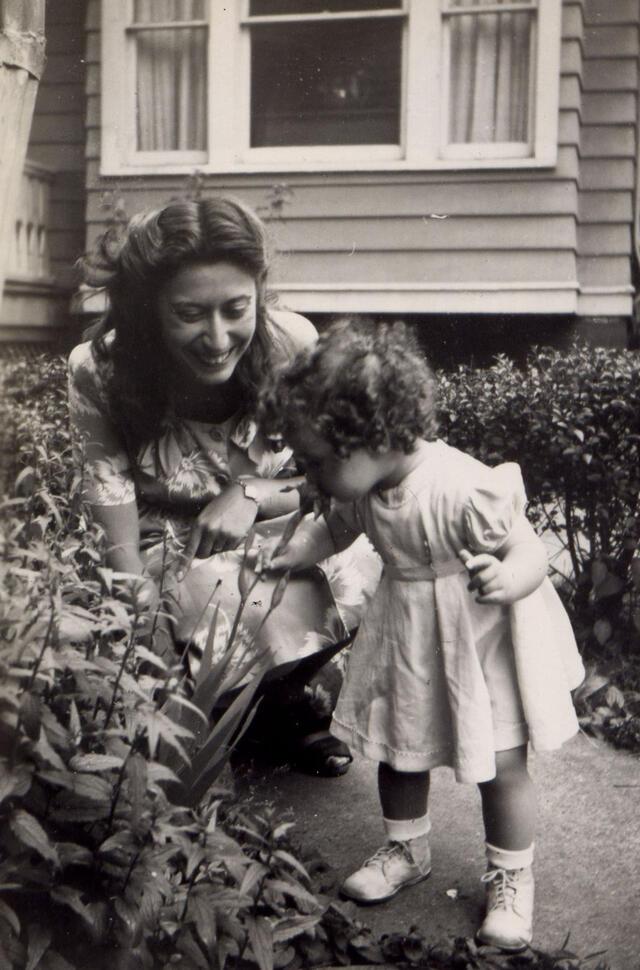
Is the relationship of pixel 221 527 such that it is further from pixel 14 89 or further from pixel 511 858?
pixel 14 89

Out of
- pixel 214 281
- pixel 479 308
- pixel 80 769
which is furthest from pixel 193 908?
pixel 479 308

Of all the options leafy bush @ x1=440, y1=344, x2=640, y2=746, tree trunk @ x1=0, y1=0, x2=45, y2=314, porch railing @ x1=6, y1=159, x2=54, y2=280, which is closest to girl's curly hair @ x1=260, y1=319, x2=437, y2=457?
tree trunk @ x1=0, y1=0, x2=45, y2=314

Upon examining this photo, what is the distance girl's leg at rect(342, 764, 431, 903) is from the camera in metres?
1.98

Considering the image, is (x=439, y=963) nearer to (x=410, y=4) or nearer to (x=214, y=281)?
(x=214, y=281)

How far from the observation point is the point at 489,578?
1.75m

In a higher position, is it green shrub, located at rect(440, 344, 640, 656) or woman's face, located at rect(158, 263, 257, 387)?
woman's face, located at rect(158, 263, 257, 387)

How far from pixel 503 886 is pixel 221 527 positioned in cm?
90

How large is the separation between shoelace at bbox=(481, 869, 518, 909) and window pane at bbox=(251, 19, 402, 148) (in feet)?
14.0

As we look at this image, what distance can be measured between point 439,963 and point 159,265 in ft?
4.55

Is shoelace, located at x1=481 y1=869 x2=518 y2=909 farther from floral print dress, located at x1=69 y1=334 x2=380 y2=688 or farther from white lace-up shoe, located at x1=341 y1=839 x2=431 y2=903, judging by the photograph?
floral print dress, located at x1=69 y1=334 x2=380 y2=688

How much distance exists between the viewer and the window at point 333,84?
512 centimetres

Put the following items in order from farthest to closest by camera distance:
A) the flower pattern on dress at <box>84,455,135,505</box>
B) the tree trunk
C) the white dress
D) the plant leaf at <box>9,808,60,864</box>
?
the flower pattern on dress at <box>84,455,135,505</box>, the white dress, the tree trunk, the plant leaf at <box>9,808,60,864</box>

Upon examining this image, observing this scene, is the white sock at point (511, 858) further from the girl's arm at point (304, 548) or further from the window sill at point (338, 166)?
the window sill at point (338, 166)

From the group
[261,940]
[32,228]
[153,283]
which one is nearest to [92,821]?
[261,940]
